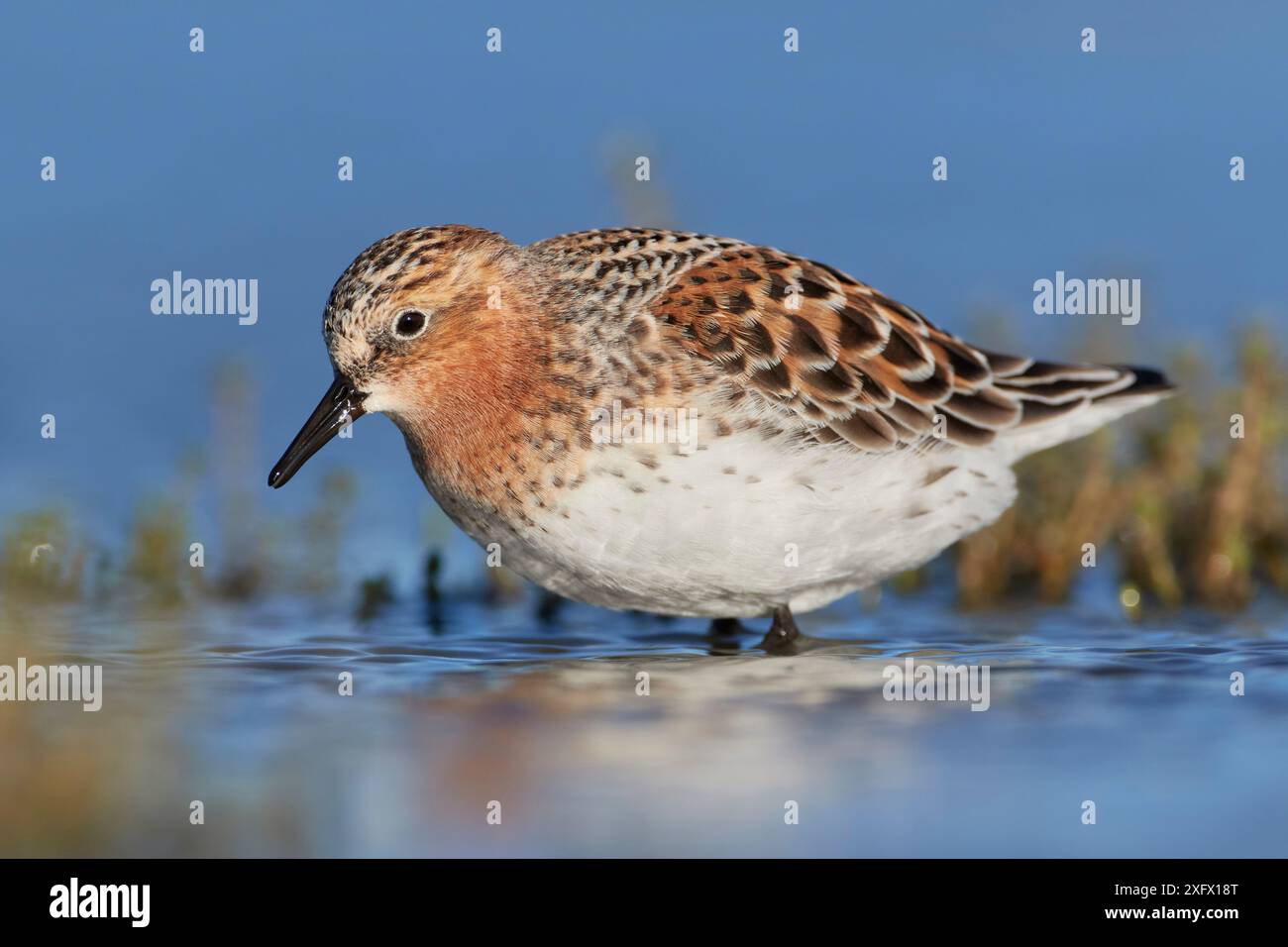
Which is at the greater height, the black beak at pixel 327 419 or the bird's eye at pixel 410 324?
the bird's eye at pixel 410 324

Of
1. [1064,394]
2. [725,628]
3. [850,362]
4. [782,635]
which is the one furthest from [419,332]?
[1064,394]

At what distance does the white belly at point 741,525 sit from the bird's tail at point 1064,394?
45cm

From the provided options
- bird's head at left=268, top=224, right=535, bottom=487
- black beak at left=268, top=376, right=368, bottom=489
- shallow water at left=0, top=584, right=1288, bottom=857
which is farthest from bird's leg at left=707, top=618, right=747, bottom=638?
black beak at left=268, top=376, right=368, bottom=489

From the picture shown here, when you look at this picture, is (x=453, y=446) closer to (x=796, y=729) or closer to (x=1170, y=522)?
(x=796, y=729)

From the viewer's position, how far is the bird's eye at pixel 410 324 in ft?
22.2

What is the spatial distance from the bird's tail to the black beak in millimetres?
2857

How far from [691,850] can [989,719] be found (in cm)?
171

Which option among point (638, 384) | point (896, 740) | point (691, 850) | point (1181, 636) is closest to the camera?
point (691, 850)

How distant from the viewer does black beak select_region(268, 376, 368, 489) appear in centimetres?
687

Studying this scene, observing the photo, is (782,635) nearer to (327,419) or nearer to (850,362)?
(850,362)

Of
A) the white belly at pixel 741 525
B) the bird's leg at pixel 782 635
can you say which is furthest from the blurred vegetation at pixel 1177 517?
the bird's leg at pixel 782 635

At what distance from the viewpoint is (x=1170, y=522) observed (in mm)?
8727

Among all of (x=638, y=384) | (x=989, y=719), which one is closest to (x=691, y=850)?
(x=989, y=719)

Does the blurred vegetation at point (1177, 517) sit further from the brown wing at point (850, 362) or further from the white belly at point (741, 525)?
the white belly at point (741, 525)
